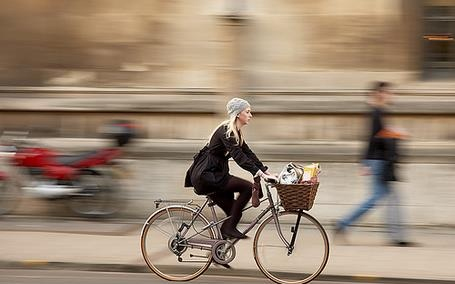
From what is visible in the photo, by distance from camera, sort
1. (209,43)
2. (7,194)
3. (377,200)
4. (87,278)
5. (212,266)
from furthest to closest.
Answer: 1. (209,43)
2. (7,194)
3. (377,200)
4. (212,266)
5. (87,278)

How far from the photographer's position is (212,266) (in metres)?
7.24

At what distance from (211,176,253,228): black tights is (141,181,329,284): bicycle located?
0.09 meters

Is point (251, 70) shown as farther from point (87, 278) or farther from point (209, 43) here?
point (87, 278)

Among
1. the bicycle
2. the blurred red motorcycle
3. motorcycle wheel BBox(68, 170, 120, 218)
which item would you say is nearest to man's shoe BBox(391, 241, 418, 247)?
the bicycle

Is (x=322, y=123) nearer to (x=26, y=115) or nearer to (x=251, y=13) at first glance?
(x=251, y=13)

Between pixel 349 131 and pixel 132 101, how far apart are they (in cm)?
291

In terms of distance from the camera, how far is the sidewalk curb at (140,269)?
692 cm

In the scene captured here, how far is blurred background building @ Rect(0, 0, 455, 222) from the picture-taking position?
9.78 meters

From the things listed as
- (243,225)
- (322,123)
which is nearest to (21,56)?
(322,123)

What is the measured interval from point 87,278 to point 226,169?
1.64 metres

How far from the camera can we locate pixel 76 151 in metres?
10.3

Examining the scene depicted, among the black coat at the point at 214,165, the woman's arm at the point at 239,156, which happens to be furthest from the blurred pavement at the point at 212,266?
the woman's arm at the point at 239,156

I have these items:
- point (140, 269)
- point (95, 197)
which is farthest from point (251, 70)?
point (140, 269)

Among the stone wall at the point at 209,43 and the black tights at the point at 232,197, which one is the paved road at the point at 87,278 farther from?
the stone wall at the point at 209,43
